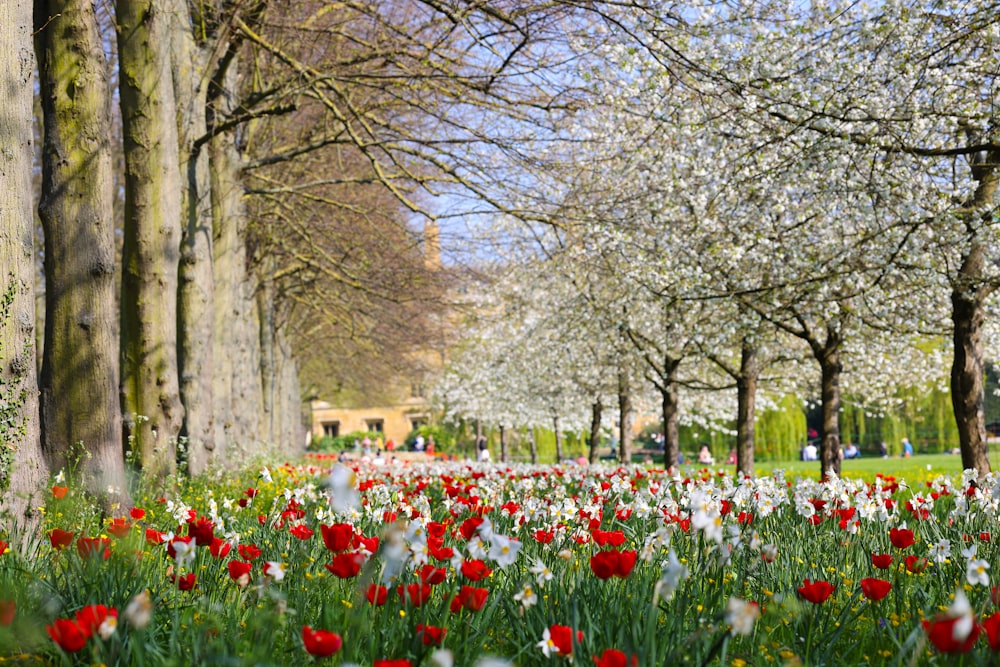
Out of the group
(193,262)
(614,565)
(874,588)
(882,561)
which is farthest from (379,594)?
(193,262)

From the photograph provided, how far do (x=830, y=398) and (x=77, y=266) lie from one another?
11.5 m

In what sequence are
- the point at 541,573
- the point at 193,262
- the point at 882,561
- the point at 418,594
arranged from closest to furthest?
1. the point at 418,594
2. the point at 541,573
3. the point at 882,561
4. the point at 193,262

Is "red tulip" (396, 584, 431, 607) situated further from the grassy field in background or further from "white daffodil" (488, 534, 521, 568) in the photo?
the grassy field in background

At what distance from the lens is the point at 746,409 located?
15.8m

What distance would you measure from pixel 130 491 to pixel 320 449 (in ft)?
180

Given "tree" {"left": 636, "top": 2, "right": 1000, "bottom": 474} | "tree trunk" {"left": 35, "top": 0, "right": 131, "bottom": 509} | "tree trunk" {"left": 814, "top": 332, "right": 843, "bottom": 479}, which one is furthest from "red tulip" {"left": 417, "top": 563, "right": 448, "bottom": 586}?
"tree trunk" {"left": 814, "top": 332, "right": 843, "bottom": 479}

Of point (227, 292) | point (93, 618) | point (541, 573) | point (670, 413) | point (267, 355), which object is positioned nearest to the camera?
point (93, 618)

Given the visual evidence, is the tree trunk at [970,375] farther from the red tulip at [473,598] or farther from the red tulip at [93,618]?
the red tulip at [93,618]

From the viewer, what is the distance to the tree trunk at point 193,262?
925cm

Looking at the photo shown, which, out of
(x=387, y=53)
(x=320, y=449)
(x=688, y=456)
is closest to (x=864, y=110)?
(x=387, y=53)

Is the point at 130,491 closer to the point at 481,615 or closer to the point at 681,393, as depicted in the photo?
the point at 481,615

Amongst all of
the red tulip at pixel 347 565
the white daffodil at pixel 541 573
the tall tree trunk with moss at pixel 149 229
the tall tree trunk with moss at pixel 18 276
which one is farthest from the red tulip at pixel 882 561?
the tall tree trunk with moss at pixel 149 229

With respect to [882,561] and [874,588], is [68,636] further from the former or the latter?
[882,561]

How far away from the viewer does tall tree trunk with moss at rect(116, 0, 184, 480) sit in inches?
305
